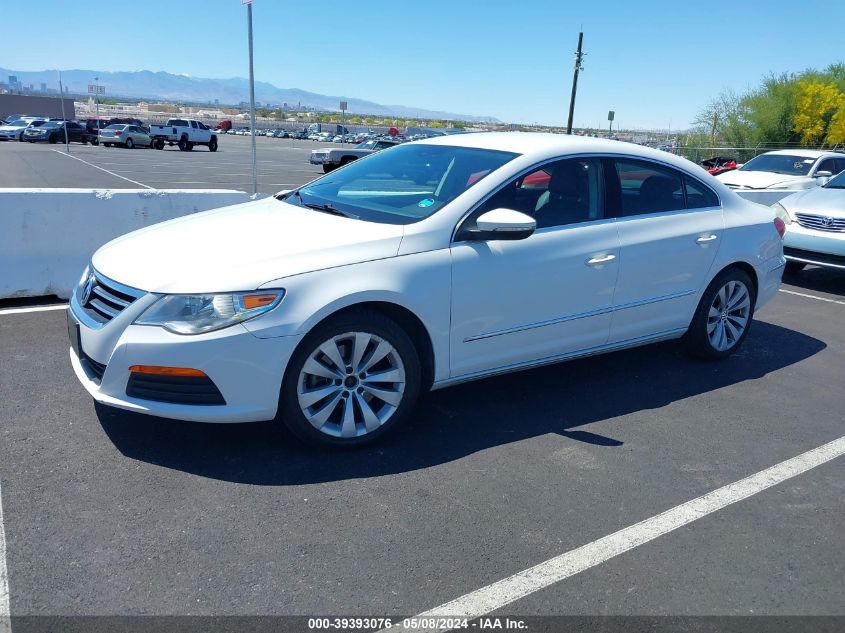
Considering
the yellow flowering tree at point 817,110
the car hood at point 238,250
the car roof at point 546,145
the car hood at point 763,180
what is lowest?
the car hood at point 763,180

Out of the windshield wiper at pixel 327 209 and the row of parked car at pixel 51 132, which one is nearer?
the windshield wiper at pixel 327 209

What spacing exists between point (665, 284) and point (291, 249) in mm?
2669

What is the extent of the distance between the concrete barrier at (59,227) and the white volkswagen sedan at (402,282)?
239cm

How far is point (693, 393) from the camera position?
4.97m

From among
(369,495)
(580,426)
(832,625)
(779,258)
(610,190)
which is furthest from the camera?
(779,258)

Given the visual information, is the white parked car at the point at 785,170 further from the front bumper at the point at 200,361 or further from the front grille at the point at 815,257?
the front bumper at the point at 200,361

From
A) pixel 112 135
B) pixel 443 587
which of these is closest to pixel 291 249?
pixel 443 587

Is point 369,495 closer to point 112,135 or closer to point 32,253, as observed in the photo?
point 32,253

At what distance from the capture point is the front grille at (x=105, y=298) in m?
3.50

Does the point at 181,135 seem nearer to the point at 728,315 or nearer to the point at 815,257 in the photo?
the point at 815,257

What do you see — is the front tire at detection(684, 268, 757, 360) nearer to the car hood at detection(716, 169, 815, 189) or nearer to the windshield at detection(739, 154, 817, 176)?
the car hood at detection(716, 169, 815, 189)

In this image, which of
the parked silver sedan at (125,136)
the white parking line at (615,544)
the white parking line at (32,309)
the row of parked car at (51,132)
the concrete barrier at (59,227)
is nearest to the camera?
the white parking line at (615,544)

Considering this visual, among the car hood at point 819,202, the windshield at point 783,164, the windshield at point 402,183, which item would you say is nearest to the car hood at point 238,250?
the windshield at point 402,183

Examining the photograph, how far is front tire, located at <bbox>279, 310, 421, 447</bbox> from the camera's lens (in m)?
3.59
